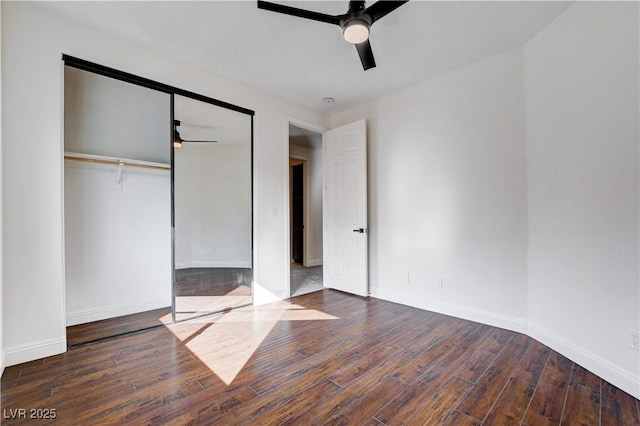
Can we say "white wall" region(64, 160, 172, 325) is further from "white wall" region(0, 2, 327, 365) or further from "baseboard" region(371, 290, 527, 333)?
"baseboard" region(371, 290, 527, 333)

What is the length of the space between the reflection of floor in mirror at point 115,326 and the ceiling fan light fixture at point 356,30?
10.2 ft

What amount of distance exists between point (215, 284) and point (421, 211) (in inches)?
102

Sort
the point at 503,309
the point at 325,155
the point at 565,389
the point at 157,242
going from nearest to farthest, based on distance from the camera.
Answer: the point at 565,389 → the point at 503,309 → the point at 157,242 → the point at 325,155

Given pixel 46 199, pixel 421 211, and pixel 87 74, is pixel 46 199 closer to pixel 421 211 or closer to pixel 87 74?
pixel 87 74

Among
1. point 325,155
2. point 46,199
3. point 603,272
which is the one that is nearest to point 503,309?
point 603,272

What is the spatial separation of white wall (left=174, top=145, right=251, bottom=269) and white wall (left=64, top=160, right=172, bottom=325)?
444mm

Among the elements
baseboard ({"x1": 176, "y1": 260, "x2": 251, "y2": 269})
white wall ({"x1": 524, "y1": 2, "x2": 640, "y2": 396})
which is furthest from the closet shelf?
white wall ({"x1": 524, "y1": 2, "x2": 640, "y2": 396})

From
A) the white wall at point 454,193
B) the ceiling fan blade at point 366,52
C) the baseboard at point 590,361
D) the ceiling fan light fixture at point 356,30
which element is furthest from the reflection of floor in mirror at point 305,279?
the ceiling fan light fixture at point 356,30

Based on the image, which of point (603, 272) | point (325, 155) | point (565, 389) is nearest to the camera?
point (565, 389)

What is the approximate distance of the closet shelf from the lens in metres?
2.75

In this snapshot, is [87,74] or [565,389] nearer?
[565,389]

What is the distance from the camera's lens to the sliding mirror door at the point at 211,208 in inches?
121

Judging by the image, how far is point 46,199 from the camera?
2.23 metres

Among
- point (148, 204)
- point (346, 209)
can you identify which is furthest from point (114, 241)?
point (346, 209)
